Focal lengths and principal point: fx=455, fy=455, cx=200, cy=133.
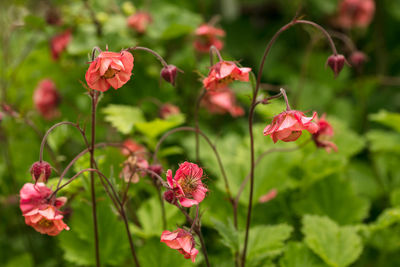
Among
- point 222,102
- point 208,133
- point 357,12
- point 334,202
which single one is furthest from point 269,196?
point 357,12

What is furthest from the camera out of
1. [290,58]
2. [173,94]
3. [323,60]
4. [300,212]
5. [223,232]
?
[290,58]

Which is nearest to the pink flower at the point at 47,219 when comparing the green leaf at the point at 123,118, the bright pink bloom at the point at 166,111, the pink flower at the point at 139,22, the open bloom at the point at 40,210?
the open bloom at the point at 40,210

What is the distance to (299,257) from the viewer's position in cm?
159

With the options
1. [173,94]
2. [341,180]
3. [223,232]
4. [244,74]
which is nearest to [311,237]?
[223,232]

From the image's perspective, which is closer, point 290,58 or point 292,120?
point 292,120

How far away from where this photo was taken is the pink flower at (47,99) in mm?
2434

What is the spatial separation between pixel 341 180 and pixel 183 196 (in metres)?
1.15

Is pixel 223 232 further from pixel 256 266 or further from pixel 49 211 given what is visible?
pixel 49 211

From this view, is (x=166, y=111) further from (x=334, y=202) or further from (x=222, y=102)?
(x=334, y=202)

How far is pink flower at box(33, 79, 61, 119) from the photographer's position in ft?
7.98

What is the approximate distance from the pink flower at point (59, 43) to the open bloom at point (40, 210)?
1396 mm

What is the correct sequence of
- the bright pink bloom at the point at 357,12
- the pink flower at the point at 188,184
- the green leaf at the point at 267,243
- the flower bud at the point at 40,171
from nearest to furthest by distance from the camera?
the pink flower at the point at 188,184
the flower bud at the point at 40,171
the green leaf at the point at 267,243
the bright pink bloom at the point at 357,12

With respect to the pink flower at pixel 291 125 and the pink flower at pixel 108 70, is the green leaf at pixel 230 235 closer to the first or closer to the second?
the pink flower at pixel 291 125

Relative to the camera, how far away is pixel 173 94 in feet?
8.05
